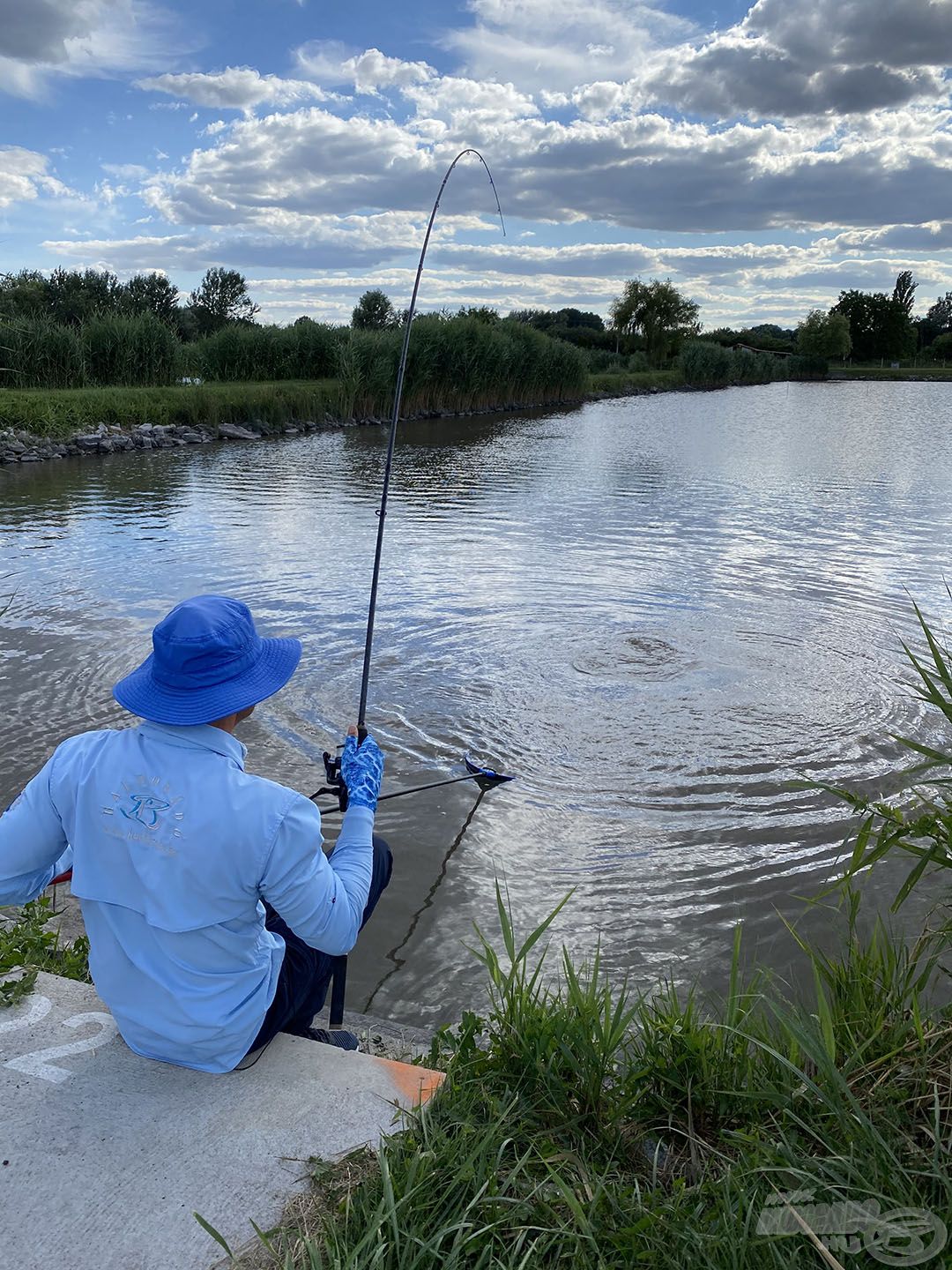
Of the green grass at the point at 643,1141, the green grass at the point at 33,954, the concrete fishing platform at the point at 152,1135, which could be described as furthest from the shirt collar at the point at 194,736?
the green grass at the point at 33,954

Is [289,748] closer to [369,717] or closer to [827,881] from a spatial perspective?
[369,717]

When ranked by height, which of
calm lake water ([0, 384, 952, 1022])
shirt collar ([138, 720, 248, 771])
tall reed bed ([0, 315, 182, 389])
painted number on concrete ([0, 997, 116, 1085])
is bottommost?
calm lake water ([0, 384, 952, 1022])

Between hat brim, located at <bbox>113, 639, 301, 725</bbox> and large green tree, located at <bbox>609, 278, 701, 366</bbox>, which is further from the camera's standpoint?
large green tree, located at <bbox>609, 278, 701, 366</bbox>

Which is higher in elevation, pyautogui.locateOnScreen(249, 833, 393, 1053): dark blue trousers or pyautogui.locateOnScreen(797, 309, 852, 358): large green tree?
pyautogui.locateOnScreen(797, 309, 852, 358): large green tree

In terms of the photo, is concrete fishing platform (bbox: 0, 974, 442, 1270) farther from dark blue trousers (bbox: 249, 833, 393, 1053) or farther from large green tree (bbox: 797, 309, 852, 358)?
large green tree (bbox: 797, 309, 852, 358)

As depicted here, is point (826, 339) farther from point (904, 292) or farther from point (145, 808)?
point (145, 808)

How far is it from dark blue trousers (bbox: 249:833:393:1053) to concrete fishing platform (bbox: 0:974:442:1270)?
0.08 m

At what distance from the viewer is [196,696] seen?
7.06 feet

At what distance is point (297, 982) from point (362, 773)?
1.81 feet

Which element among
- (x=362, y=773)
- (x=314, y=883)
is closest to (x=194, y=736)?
(x=314, y=883)

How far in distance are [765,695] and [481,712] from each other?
1.85 meters

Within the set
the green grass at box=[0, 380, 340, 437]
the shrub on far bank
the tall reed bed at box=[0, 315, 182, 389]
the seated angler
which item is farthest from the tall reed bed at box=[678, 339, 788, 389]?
the seated angler

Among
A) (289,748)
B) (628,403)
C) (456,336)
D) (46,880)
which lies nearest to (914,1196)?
(46,880)

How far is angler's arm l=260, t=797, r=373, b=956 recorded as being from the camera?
2092 millimetres
